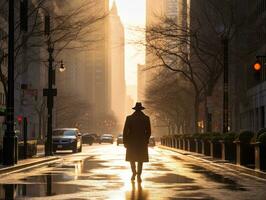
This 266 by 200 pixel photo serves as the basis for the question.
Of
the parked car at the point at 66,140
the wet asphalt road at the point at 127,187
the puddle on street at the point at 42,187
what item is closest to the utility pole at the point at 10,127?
the wet asphalt road at the point at 127,187

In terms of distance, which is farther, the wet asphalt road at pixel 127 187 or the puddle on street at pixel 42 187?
the puddle on street at pixel 42 187

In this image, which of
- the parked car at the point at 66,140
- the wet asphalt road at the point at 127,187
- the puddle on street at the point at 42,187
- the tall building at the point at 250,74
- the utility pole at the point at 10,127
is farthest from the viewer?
the tall building at the point at 250,74

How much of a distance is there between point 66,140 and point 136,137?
30.3 metres

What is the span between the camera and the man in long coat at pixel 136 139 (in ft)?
60.6

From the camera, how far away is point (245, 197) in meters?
14.2

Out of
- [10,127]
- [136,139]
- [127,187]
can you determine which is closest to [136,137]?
[136,139]

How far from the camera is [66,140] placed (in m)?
48.5

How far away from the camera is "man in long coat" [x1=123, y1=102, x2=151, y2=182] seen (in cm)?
1848

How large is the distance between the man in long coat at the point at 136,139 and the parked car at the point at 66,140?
98.0 ft

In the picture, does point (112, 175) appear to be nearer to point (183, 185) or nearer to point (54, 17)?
point (183, 185)

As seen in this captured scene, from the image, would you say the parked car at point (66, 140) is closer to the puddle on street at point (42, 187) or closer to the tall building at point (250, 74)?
the tall building at point (250, 74)

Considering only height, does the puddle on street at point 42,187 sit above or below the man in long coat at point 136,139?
below

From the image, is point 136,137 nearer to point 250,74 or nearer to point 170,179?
point 170,179

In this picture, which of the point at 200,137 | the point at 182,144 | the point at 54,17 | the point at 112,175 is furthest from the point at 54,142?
the point at 112,175
